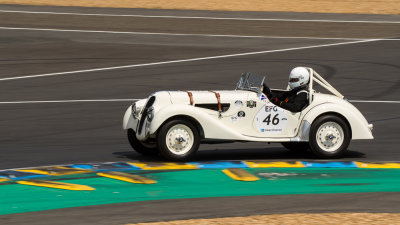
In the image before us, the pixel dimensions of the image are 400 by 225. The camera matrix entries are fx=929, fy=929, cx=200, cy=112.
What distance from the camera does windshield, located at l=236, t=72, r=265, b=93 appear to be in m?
14.1

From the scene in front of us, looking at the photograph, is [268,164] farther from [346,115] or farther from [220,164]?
[346,115]

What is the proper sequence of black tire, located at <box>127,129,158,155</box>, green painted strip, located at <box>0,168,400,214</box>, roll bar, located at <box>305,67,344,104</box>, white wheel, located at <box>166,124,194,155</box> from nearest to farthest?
green painted strip, located at <box>0,168,400,214</box>, white wheel, located at <box>166,124,194,155</box>, roll bar, located at <box>305,67,344,104</box>, black tire, located at <box>127,129,158,155</box>

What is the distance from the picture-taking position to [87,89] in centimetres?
2278

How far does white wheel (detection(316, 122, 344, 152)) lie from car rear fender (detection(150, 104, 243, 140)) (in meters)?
1.24

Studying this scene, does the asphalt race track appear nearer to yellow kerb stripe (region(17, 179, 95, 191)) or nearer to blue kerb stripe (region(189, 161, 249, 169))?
blue kerb stripe (region(189, 161, 249, 169))

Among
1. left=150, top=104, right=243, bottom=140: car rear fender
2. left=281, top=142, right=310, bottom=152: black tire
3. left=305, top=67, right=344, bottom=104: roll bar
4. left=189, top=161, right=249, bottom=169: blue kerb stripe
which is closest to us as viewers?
left=150, top=104, right=243, bottom=140: car rear fender

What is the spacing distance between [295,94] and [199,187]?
277 centimetres

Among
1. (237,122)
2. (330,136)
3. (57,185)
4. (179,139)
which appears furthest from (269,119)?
(57,185)

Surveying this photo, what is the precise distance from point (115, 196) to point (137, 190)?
43 cm

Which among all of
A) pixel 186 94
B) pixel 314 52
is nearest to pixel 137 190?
pixel 186 94

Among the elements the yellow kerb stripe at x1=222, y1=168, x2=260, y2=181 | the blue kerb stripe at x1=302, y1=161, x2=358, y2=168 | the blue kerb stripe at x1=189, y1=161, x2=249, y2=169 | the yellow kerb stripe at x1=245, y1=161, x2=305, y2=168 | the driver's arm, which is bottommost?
the yellow kerb stripe at x1=222, y1=168, x2=260, y2=181

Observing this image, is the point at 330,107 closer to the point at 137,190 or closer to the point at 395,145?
the point at 395,145

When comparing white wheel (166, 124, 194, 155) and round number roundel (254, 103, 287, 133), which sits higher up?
round number roundel (254, 103, 287, 133)

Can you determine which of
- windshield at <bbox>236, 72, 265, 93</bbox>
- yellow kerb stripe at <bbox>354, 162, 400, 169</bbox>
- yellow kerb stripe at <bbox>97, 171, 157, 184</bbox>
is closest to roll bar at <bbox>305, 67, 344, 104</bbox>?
windshield at <bbox>236, 72, 265, 93</bbox>
